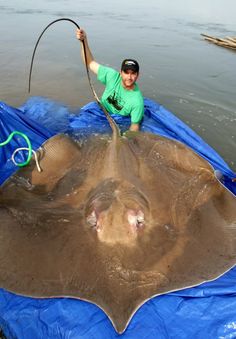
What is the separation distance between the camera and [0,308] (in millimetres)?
2707

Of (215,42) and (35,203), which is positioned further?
(215,42)

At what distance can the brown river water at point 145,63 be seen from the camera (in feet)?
24.3

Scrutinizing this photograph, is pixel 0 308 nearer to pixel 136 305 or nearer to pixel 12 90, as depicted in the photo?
pixel 136 305

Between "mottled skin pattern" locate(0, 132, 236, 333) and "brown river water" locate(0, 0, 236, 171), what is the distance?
8.28 ft

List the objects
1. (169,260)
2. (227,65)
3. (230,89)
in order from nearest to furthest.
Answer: (169,260) < (230,89) < (227,65)

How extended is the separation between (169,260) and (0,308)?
1419 millimetres

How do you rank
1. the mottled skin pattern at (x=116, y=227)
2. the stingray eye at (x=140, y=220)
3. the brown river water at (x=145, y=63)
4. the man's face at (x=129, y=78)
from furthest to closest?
the brown river water at (x=145, y=63), the man's face at (x=129, y=78), the stingray eye at (x=140, y=220), the mottled skin pattern at (x=116, y=227)

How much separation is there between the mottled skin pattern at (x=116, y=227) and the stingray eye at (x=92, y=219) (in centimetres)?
1

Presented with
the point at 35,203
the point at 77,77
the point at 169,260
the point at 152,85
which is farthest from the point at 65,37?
the point at 169,260

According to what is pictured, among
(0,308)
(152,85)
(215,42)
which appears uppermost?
(215,42)

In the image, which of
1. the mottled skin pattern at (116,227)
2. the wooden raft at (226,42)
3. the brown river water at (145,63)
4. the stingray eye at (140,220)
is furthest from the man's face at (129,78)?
the wooden raft at (226,42)

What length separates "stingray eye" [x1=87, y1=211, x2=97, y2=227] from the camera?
2.67 meters

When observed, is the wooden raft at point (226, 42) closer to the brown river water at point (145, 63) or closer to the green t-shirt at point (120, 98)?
the brown river water at point (145, 63)

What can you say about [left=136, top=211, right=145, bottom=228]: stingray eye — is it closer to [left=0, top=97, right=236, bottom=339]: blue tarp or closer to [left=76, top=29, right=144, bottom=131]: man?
[left=0, top=97, right=236, bottom=339]: blue tarp
